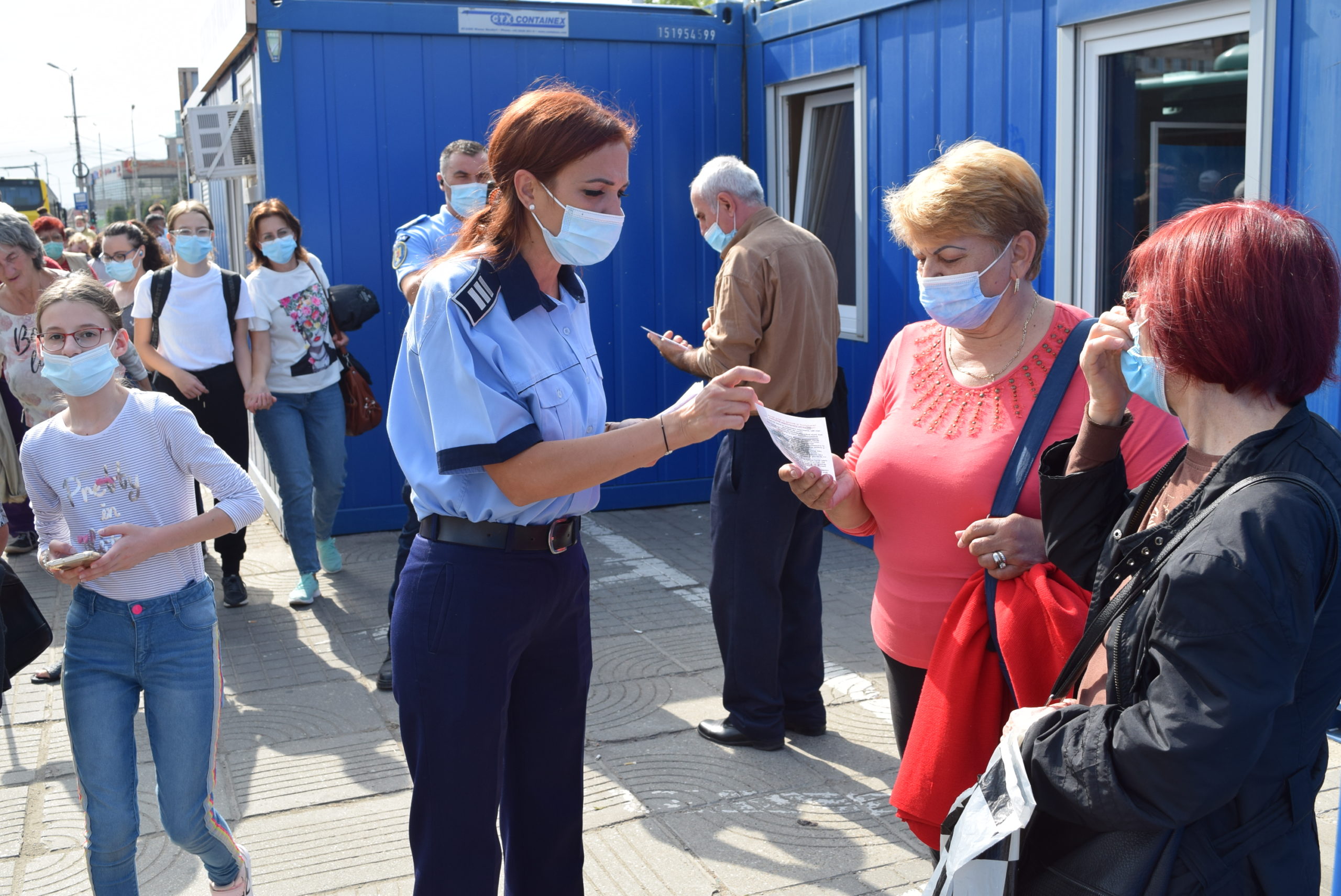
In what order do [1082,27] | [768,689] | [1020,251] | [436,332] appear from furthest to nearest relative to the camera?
[1082,27]
[768,689]
[1020,251]
[436,332]

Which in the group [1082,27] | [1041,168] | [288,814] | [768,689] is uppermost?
[1082,27]

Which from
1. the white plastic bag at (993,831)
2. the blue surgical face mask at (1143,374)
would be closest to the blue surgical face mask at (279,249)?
the blue surgical face mask at (1143,374)

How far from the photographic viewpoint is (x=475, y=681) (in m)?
2.32

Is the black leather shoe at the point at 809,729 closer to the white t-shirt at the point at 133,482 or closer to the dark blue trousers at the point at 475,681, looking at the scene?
the dark blue trousers at the point at 475,681

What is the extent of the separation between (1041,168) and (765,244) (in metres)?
2.12

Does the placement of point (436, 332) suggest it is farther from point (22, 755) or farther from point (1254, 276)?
point (22, 755)

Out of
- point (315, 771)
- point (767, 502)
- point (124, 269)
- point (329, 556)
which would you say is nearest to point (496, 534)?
point (767, 502)

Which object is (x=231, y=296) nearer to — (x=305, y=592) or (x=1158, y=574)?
(x=305, y=592)

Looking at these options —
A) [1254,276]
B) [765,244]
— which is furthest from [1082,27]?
[1254,276]

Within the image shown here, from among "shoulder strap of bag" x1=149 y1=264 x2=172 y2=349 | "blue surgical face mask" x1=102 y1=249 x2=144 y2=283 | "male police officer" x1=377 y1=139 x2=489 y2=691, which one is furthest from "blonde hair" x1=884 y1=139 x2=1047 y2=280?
"blue surgical face mask" x1=102 y1=249 x2=144 y2=283

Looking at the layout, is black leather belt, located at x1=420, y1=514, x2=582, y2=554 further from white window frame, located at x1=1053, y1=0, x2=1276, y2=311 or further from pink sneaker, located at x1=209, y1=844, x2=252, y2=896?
white window frame, located at x1=1053, y1=0, x2=1276, y2=311

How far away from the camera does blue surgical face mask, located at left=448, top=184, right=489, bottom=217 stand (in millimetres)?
5086

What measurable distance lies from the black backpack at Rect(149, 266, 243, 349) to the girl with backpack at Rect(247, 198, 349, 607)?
0.33 ft

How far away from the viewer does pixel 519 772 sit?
2.62m
